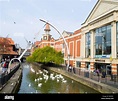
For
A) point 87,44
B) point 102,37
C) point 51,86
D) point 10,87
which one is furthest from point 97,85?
point 87,44


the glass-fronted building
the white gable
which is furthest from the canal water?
the white gable

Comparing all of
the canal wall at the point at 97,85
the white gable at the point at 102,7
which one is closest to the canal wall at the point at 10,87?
the canal wall at the point at 97,85

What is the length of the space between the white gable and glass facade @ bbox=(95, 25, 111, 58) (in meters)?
2.20

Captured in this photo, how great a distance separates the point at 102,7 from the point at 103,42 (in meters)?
4.88

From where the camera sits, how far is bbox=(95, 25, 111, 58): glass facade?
20.2 m

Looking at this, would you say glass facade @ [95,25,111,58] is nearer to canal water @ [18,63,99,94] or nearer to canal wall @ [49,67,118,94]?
canal wall @ [49,67,118,94]

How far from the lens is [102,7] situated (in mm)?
22094

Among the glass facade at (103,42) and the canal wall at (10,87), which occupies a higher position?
the glass facade at (103,42)

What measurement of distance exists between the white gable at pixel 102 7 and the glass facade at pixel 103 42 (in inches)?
86.5

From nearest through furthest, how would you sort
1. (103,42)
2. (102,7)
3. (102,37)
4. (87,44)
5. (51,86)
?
(51,86) → (103,42) → (102,37) → (102,7) → (87,44)

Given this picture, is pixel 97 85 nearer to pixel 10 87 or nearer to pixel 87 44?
pixel 10 87

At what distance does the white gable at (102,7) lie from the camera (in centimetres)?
1970

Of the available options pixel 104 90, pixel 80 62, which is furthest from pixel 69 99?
pixel 80 62

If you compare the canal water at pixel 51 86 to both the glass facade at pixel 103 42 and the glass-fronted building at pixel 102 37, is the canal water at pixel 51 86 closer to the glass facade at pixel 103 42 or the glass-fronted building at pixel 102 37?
the glass-fronted building at pixel 102 37
